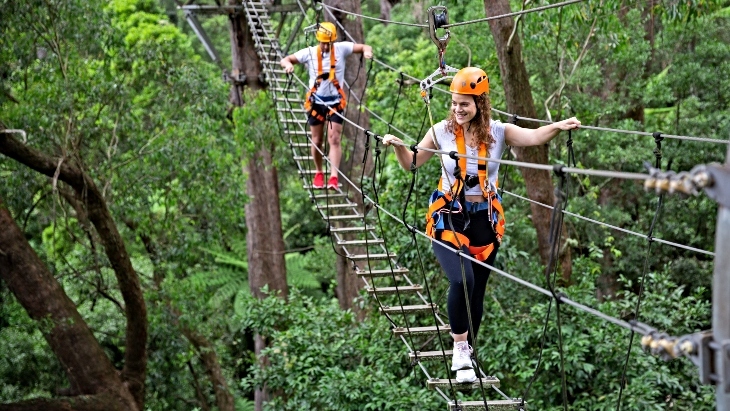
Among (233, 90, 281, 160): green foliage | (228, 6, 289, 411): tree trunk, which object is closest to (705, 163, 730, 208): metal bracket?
(233, 90, 281, 160): green foliage

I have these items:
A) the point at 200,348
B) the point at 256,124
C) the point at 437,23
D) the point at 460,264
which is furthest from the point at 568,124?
the point at 200,348

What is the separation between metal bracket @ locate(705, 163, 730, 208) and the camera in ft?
6.53

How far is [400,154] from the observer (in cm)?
397

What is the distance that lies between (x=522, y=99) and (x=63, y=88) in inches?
144

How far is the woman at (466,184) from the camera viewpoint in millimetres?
3785

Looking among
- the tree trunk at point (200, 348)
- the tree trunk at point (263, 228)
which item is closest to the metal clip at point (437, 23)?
the tree trunk at point (200, 348)

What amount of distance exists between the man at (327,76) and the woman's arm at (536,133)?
2.56m

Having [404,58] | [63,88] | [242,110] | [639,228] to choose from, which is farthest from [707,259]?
[63,88]

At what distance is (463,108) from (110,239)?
186 inches

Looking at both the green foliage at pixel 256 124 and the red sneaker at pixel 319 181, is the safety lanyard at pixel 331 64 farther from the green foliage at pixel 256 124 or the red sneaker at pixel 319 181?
the green foliage at pixel 256 124

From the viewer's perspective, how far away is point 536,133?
373cm

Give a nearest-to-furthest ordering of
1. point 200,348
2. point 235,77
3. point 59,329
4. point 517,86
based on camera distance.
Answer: point 517,86 → point 59,329 → point 200,348 → point 235,77

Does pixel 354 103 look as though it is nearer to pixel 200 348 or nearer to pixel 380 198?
pixel 380 198

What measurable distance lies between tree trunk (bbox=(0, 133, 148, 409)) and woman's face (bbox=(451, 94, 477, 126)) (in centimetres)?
413
